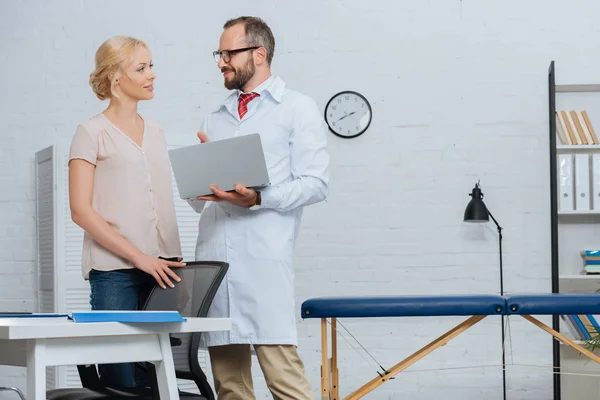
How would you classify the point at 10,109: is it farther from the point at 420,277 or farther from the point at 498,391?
the point at 498,391

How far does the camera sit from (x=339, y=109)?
5.11m

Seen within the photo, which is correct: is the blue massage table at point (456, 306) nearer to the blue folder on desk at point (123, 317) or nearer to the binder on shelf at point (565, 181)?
the blue folder on desk at point (123, 317)

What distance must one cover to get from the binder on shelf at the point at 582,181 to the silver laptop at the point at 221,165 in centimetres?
280

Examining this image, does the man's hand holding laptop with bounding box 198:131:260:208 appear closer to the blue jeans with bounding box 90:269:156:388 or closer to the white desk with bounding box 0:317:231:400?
the blue jeans with bounding box 90:269:156:388

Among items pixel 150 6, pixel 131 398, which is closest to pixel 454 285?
pixel 150 6

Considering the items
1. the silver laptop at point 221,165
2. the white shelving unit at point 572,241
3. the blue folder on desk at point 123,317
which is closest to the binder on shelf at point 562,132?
the white shelving unit at point 572,241

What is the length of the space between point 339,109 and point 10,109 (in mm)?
1915

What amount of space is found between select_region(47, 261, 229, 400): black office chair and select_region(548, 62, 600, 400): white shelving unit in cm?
283

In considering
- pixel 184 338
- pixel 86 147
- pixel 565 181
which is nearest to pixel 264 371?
pixel 184 338

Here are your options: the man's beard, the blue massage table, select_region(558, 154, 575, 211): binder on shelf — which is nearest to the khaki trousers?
the blue massage table

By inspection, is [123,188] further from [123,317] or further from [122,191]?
[123,317]

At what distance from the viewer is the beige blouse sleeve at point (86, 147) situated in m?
2.50

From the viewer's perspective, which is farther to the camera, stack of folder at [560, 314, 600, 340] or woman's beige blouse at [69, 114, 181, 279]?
stack of folder at [560, 314, 600, 340]

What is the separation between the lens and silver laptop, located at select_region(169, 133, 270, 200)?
2.35 m
